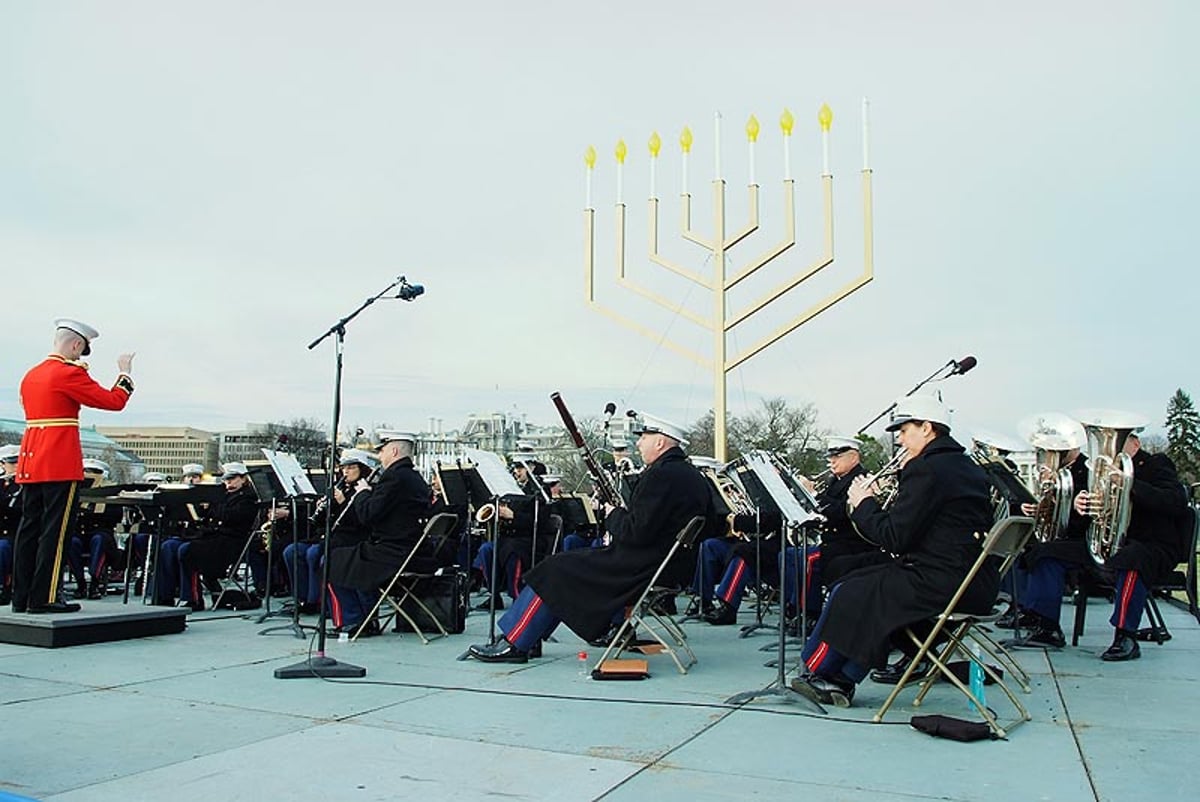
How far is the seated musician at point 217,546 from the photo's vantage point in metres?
9.00

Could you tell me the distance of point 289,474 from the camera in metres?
7.09

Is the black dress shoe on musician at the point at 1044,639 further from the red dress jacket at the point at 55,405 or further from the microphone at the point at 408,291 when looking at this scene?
the red dress jacket at the point at 55,405

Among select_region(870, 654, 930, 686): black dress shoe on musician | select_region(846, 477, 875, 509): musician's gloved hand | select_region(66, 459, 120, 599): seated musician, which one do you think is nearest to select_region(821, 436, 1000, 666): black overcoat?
select_region(846, 477, 875, 509): musician's gloved hand

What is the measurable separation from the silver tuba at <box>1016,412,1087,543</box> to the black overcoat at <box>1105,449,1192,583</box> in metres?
0.38

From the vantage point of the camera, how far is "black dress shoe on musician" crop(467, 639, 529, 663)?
5.98 metres

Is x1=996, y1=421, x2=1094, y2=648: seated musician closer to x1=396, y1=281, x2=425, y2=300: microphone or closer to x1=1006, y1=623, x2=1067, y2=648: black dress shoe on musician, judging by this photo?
x1=1006, y1=623, x2=1067, y2=648: black dress shoe on musician

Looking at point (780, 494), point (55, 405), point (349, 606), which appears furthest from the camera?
point (349, 606)

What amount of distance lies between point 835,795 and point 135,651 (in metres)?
4.75

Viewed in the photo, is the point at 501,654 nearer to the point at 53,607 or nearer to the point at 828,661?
the point at 828,661

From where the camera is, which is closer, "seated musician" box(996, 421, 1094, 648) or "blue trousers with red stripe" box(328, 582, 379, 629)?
"seated musician" box(996, 421, 1094, 648)

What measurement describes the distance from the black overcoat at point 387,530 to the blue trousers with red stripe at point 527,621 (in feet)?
4.47

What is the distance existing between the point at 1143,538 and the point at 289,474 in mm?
5633

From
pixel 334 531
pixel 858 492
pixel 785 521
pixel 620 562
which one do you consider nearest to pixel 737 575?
pixel 620 562

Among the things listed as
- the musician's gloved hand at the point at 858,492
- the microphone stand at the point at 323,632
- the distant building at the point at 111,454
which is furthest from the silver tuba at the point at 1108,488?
the distant building at the point at 111,454
